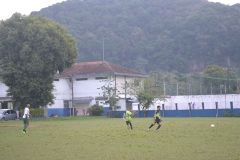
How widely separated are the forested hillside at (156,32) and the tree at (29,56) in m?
53.7

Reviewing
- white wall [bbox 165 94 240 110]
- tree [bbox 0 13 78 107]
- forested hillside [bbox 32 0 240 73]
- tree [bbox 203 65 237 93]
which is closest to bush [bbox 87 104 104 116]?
tree [bbox 0 13 78 107]

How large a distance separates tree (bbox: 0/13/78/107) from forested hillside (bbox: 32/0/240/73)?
53672mm

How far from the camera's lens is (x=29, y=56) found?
1928 inches

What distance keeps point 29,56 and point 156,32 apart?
7516 centimetres

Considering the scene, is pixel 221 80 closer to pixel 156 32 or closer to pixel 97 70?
pixel 97 70

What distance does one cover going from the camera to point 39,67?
48.5m

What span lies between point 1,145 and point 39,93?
102ft

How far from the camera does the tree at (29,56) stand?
48.7m

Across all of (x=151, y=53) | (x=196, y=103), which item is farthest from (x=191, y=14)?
(x=196, y=103)

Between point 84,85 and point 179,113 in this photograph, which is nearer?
point 179,113

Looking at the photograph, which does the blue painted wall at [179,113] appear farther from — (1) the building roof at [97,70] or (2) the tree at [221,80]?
(2) the tree at [221,80]

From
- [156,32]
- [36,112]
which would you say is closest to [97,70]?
[36,112]

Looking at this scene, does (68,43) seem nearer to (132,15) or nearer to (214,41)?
(214,41)

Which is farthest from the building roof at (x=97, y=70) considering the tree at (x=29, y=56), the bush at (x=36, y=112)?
the tree at (x=29, y=56)
